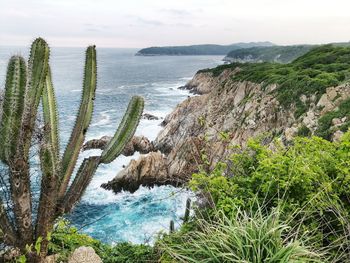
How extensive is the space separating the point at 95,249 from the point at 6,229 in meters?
1.69

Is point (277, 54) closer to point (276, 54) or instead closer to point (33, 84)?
point (276, 54)

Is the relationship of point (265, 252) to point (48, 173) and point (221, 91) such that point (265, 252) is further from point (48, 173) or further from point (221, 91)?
point (221, 91)

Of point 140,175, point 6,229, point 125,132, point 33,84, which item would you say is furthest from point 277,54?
point 6,229

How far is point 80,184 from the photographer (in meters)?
6.75

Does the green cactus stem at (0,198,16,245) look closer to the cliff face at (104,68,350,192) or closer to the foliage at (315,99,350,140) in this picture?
the cliff face at (104,68,350,192)

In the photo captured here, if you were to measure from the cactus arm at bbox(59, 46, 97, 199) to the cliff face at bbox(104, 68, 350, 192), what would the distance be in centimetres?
263

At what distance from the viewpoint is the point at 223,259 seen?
3535 mm

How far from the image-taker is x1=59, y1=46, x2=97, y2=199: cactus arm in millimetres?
6688

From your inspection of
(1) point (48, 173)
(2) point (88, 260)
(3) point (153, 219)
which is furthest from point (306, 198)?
(3) point (153, 219)

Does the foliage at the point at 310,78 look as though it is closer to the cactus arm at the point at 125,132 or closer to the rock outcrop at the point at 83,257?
the cactus arm at the point at 125,132

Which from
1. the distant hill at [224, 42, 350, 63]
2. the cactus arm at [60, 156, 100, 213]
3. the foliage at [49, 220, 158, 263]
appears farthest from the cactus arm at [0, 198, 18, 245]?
the distant hill at [224, 42, 350, 63]

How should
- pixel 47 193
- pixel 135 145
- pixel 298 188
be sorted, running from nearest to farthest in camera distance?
pixel 298 188 → pixel 47 193 → pixel 135 145

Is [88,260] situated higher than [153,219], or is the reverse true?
Result: [88,260]

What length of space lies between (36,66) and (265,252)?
180 inches
